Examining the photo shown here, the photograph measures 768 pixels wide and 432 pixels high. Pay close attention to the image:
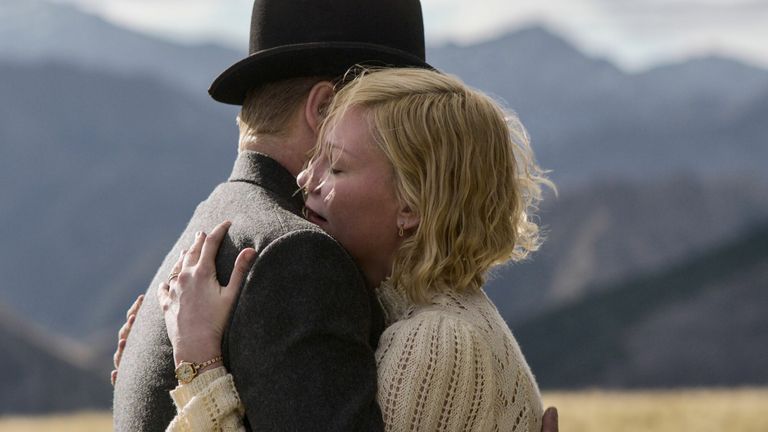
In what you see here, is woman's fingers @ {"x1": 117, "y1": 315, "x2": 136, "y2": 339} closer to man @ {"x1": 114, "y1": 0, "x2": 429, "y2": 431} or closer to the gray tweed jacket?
man @ {"x1": 114, "y1": 0, "x2": 429, "y2": 431}

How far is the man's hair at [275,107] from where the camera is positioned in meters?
3.60

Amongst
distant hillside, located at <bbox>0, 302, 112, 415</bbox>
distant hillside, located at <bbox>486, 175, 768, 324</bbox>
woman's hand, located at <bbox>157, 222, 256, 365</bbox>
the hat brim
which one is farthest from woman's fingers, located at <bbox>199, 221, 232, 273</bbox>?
distant hillside, located at <bbox>486, 175, 768, 324</bbox>

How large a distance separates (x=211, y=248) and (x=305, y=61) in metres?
0.79

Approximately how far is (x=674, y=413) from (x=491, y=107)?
13871 mm

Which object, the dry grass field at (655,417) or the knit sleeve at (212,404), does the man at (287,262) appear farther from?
the dry grass field at (655,417)

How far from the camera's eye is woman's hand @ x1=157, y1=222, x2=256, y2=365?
9.87 ft

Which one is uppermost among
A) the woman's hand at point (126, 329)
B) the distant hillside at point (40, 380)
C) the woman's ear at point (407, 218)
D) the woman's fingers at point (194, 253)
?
the woman's ear at point (407, 218)

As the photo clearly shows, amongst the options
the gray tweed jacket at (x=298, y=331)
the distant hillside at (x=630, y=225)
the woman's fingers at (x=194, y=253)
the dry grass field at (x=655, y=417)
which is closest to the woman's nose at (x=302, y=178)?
the gray tweed jacket at (x=298, y=331)

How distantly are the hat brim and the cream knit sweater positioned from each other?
0.89 m

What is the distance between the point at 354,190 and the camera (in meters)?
3.29

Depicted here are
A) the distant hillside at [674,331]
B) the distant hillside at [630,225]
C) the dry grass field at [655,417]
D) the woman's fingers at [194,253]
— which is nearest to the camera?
the woman's fingers at [194,253]

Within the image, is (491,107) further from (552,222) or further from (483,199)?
(552,222)

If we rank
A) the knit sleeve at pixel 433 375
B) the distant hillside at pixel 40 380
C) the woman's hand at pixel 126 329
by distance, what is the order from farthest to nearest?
the distant hillside at pixel 40 380, the woman's hand at pixel 126 329, the knit sleeve at pixel 433 375

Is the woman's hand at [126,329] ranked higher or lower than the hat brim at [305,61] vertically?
lower
